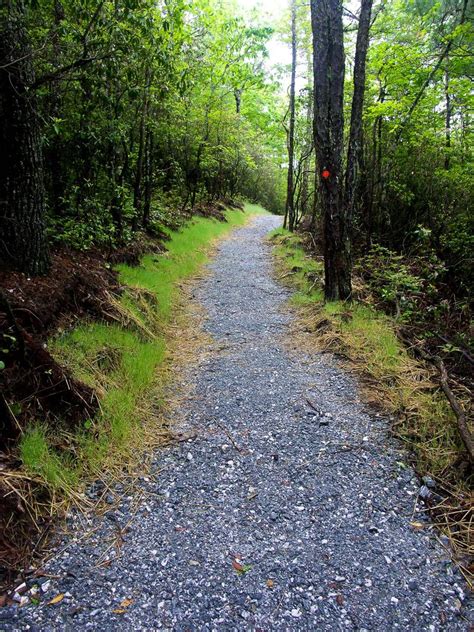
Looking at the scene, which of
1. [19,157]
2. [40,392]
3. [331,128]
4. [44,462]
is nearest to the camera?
[44,462]

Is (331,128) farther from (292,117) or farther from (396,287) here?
(292,117)

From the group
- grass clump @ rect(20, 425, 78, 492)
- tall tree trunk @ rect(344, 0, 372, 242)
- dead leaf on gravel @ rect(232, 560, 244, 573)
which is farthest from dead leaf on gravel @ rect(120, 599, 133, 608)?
tall tree trunk @ rect(344, 0, 372, 242)

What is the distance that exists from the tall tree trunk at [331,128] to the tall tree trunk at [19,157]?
12.7 ft

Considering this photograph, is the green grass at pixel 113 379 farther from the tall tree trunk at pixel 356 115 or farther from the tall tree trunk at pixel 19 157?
the tall tree trunk at pixel 356 115

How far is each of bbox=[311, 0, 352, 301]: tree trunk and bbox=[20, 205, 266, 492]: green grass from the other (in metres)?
2.78

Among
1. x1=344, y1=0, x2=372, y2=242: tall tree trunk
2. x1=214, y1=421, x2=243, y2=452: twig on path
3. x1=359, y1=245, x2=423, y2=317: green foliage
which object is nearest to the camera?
x1=214, y1=421, x2=243, y2=452: twig on path

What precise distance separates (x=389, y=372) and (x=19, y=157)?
4387 mm

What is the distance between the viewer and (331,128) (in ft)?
18.6

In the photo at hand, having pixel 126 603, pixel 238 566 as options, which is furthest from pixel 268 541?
pixel 126 603

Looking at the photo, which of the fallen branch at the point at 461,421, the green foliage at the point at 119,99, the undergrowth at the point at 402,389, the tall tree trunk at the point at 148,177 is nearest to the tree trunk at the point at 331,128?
the undergrowth at the point at 402,389

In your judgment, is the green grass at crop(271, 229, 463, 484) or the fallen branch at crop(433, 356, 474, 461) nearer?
the fallen branch at crop(433, 356, 474, 461)

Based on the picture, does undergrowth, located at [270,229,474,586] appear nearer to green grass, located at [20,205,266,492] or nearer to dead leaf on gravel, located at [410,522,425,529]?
dead leaf on gravel, located at [410,522,425,529]

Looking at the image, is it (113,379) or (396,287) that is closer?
(113,379)

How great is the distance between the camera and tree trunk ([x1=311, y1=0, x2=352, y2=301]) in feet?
18.1
